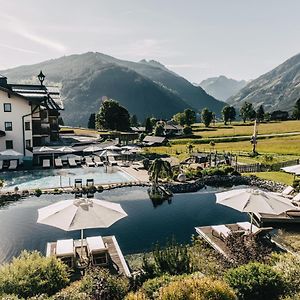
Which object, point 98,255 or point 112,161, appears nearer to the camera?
point 98,255

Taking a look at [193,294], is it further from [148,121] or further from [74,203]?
[148,121]

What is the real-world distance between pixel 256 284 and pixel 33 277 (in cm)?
598

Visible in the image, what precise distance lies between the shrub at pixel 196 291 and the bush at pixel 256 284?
0.95 m

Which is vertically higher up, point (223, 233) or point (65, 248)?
point (65, 248)

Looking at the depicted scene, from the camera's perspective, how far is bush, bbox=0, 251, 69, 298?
8367 mm

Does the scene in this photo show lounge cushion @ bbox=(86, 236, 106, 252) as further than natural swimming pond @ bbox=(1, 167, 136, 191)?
No

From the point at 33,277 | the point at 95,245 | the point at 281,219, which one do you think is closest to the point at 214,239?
the point at 281,219

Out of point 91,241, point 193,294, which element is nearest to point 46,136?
point 91,241

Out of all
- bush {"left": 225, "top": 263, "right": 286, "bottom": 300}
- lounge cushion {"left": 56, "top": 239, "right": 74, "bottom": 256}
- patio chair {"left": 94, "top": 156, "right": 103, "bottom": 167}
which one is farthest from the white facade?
bush {"left": 225, "top": 263, "right": 286, "bottom": 300}

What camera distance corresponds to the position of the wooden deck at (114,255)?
11923 mm

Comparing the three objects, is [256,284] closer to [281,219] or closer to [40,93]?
[281,219]

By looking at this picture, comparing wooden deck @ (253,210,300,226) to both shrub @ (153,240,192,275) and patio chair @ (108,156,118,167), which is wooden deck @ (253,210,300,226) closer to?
shrub @ (153,240,192,275)

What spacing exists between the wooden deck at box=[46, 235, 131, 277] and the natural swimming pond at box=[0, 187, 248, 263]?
2.14ft

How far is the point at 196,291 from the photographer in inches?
273
